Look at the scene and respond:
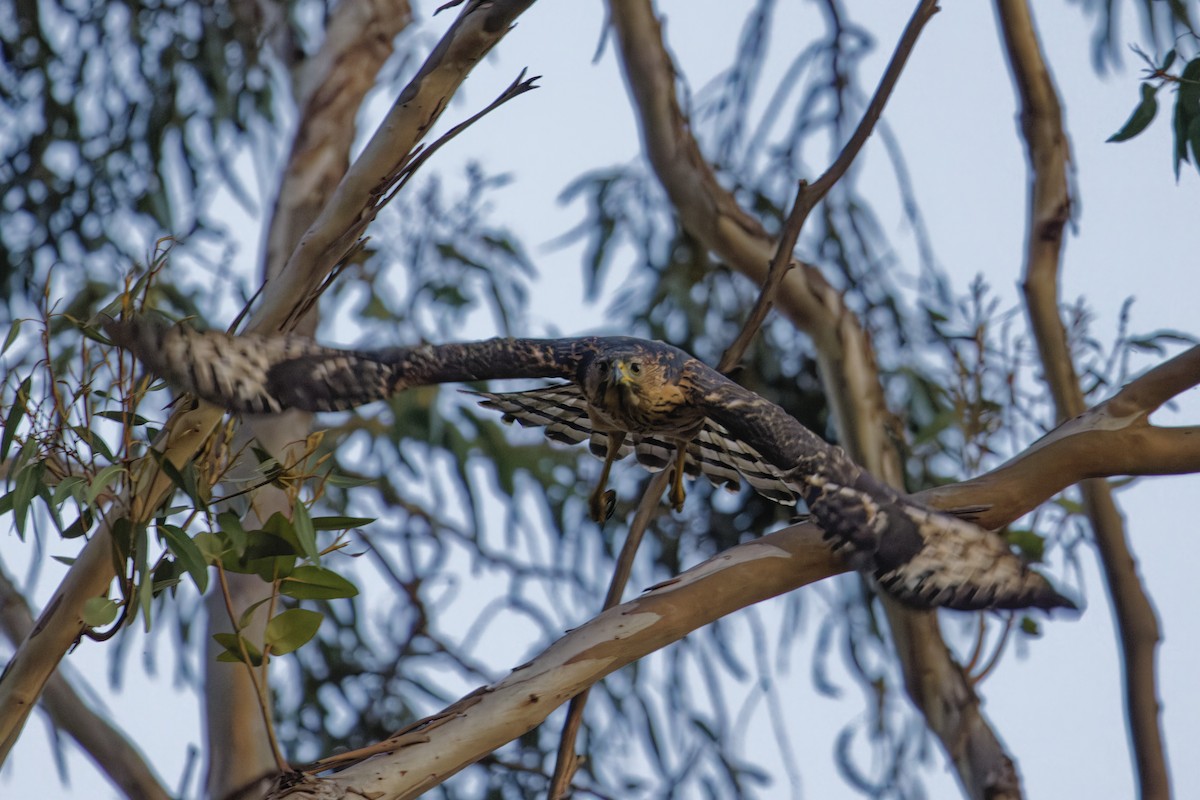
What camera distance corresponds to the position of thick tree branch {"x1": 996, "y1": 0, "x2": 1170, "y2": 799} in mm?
2504

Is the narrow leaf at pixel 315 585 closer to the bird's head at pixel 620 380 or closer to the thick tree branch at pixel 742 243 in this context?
the bird's head at pixel 620 380

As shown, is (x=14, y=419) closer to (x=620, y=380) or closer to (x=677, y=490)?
(x=620, y=380)

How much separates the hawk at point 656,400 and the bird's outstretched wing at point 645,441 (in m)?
0.06

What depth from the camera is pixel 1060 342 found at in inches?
109

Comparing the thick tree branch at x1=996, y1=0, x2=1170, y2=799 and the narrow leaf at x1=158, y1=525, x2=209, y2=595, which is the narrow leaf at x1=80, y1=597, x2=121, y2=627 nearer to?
the narrow leaf at x1=158, y1=525, x2=209, y2=595

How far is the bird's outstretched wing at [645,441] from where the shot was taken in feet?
8.91

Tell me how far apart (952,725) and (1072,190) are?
118cm

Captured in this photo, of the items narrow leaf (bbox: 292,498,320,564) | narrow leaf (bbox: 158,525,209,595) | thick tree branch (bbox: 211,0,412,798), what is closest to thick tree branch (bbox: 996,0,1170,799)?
thick tree branch (bbox: 211,0,412,798)

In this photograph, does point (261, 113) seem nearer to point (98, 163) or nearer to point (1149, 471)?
point (98, 163)

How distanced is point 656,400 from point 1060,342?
897mm

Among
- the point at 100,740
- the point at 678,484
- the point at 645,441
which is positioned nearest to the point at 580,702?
the point at 678,484

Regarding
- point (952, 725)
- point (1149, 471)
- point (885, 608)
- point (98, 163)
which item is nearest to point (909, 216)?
point (885, 608)

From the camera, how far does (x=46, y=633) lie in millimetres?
1954

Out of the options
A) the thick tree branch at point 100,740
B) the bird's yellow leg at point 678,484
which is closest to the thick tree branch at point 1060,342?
the bird's yellow leg at point 678,484
